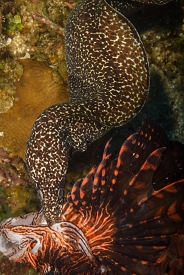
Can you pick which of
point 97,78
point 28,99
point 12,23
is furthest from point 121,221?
point 12,23

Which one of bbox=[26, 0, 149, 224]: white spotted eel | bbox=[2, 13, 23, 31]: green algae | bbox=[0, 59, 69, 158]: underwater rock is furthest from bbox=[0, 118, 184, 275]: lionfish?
bbox=[2, 13, 23, 31]: green algae

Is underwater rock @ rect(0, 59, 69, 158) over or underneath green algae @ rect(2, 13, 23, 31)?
underneath

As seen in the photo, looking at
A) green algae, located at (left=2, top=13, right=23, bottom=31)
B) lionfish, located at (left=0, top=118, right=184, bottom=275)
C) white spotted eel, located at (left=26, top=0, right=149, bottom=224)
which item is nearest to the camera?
lionfish, located at (left=0, top=118, right=184, bottom=275)

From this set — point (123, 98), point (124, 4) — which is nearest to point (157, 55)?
point (124, 4)

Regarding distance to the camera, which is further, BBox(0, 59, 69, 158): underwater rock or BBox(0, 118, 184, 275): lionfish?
BBox(0, 59, 69, 158): underwater rock

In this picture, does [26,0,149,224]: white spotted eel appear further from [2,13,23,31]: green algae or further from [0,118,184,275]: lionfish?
[2,13,23,31]: green algae
